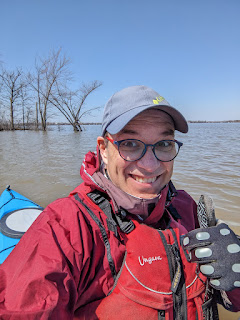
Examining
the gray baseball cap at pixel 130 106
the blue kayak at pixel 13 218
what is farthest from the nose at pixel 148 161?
the blue kayak at pixel 13 218

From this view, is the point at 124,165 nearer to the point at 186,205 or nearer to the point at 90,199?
the point at 90,199

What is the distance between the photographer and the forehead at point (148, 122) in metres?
1.35

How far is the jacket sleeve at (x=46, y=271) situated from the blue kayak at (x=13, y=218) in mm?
1633

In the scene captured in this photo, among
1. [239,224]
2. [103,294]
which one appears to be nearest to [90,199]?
[103,294]

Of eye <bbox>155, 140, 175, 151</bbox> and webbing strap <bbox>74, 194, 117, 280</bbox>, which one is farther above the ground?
eye <bbox>155, 140, 175, 151</bbox>

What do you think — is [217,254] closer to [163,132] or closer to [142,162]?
[142,162]

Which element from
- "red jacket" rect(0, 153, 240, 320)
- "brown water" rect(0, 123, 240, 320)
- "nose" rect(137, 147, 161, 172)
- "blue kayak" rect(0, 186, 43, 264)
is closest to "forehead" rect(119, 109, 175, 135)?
"nose" rect(137, 147, 161, 172)

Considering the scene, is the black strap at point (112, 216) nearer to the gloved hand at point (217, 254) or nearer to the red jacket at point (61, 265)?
the red jacket at point (61, 265)

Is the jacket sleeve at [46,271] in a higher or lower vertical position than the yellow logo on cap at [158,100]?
lower

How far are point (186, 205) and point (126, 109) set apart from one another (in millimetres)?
1002

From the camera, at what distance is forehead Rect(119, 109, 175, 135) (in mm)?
1352

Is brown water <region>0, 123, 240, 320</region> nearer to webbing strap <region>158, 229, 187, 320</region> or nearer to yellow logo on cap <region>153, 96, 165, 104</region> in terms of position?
webbing strap <region>158, 229, 187, 320</region>

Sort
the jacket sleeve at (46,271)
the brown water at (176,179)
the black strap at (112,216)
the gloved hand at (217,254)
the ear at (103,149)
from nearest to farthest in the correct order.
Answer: the jacket sleeve at (46,271) → the gloved hand at (217,254) → the black strap at (112,216) → the ear at (103,149) → the brown water at (176,179)

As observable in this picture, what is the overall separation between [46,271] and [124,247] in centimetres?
48
